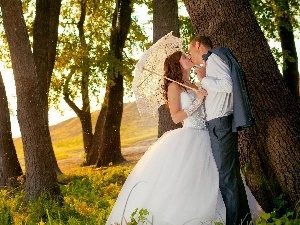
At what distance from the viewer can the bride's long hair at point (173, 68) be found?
663 cm

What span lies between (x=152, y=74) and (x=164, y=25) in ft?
13.6

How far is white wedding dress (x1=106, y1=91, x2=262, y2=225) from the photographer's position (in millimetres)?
6082

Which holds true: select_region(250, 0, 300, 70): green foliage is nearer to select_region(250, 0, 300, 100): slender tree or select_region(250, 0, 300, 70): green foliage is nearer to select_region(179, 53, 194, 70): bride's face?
select_region(250, 0, 300, 100): slender tree

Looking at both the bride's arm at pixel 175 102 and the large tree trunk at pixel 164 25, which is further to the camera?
the large tree trunk at pixel 164 25

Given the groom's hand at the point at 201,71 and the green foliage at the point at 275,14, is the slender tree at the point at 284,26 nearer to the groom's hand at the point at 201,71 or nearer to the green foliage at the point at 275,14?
the green foliage at the point at 275,14

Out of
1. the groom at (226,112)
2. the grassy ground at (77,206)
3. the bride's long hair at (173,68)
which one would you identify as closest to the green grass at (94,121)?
the grassy ground at (77,206)

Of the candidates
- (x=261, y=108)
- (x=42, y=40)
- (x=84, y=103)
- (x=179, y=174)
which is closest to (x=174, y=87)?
(x=179, y=174)

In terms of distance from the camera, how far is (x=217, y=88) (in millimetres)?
5750

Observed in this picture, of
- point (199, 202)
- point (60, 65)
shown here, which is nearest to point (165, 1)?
point (199, 202)

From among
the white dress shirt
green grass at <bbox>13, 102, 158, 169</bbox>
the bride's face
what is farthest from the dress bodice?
green grass at <bbox>13, 102, 158, 169</bbox>

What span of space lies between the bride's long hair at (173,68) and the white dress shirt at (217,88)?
2.10 feet

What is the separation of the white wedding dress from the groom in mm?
209

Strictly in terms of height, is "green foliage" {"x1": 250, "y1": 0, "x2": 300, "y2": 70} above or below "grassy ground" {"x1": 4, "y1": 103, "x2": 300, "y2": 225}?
above

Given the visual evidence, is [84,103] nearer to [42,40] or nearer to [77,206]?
[42,40]
